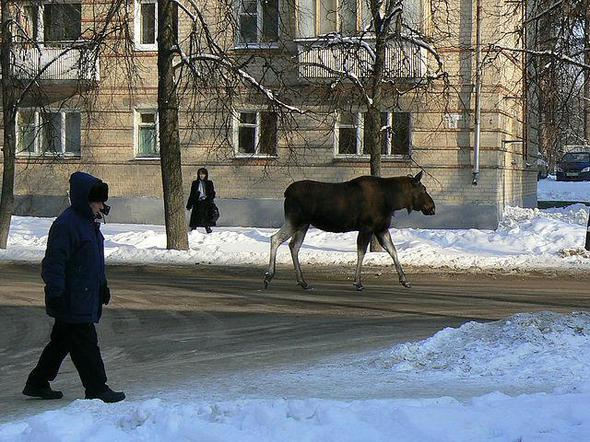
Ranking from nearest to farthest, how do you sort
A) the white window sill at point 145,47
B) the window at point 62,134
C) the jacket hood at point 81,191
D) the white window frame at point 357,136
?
the jacket hood at point 81,191, the white window frame at point 357,136, the white window sill at point 145,47, the window at point 62,134

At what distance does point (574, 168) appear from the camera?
71375 millimetres

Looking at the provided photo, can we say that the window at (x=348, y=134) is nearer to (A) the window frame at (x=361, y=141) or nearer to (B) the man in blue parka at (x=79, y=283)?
(A) the window frame at (x=361, y=141)

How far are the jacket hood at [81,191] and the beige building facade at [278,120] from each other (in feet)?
62.3

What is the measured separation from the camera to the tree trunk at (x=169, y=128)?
21781 mm

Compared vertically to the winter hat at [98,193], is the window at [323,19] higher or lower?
higher

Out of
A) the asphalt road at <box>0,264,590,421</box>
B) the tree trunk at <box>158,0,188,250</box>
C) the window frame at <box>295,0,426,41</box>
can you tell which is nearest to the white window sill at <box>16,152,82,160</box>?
the window frame at <box>295,0,426,41</box>

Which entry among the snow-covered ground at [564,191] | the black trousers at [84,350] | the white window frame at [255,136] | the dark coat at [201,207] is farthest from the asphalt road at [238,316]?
the snow-covered ground at [564,191]

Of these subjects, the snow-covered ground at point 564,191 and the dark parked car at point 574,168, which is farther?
the dark parked car at point 574,168

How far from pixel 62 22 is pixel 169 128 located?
1104cm

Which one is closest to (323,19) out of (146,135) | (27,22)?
(146,135)

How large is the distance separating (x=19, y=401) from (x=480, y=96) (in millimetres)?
22181

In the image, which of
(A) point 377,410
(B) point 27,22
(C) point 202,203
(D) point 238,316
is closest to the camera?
(A) point 377,410

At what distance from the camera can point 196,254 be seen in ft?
73.2

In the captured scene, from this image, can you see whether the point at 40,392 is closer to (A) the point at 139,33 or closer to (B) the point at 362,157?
(B) the point at 362,157
